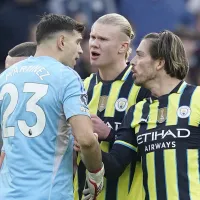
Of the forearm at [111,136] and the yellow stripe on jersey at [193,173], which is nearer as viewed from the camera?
the yellow stripe on jersey at [193,173]

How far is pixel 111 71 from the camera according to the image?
6.74 meters

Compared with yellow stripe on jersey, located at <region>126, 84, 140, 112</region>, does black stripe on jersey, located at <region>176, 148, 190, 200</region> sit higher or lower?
lower

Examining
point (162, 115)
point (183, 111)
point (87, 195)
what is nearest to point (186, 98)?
point (183, 111)

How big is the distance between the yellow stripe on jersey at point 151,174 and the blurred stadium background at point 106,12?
519 cm

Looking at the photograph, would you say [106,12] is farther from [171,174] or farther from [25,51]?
[171,174]

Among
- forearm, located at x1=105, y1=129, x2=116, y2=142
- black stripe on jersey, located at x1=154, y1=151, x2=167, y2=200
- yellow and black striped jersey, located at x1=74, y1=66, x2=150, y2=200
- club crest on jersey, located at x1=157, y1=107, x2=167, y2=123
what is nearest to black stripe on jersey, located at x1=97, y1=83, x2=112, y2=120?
yellow and black striped jersey, located at x1=74, y1=66, x2=150, y2=200

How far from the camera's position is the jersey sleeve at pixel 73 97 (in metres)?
5.54

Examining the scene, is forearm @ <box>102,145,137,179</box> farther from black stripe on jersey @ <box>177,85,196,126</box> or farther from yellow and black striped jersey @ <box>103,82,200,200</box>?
black stripe on jersey @ <box>177,85,196,126</box>

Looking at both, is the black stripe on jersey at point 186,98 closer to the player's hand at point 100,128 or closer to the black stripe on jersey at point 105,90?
the player's hand at point 100,128

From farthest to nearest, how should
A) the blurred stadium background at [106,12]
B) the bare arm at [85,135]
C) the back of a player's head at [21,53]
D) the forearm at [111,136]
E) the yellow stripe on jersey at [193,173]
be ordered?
1. the blurred stadium background at [106,12]
2. the back of a player's head at [21,53]
3. the forearm at [111,136]
4. the yellow stripe on jersey at [193,173]
5. the bare arm at [85,135]

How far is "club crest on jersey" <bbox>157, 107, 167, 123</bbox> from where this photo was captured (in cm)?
614

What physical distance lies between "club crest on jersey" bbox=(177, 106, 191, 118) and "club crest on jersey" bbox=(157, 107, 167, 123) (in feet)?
0.38

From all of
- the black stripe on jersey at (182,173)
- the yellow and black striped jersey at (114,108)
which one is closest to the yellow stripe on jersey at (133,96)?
the yellow and black striped jersey at (114,108)

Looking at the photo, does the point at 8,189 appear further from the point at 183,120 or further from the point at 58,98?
the point at 183,120
